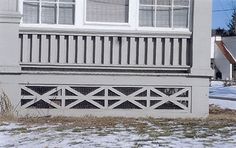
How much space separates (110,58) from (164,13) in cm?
143

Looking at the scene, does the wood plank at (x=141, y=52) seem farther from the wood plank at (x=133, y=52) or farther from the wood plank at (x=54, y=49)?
the wood plank at (x=54, y=49)

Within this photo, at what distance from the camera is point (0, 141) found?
8.09 m

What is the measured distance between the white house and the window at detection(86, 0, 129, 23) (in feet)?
0.06

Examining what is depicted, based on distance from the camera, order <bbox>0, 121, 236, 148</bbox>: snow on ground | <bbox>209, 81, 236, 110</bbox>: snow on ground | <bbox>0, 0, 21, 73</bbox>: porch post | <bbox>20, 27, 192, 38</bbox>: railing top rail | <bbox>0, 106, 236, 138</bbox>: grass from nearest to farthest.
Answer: <bbox>0, 121, 236, 148</bbox>: snow on ground, <bbox>0, 106, 236, 138</bbox>: grass, <bbox>0, 0, 21, 73</bbox>: porch post, <bbox>20, 27, 192, 38</bbox>: railing top rail, <bbox>209, 81, 236, 110</bbox>: snow on ground

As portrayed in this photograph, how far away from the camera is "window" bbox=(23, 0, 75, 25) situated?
424 inches

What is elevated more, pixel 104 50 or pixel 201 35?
pixel 201 35

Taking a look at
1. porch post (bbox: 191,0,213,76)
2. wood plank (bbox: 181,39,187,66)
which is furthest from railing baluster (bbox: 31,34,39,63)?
porch post (bbox: 191,0,213,76)

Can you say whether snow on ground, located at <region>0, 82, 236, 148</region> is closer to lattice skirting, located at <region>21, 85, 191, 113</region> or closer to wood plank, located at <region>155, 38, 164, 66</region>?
lattice skirting, located at <region>21, 85, 191, 113</region>

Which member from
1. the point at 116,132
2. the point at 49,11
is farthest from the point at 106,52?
the point at 116,132

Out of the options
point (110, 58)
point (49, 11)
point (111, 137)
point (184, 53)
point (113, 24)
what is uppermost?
point (49, 11)

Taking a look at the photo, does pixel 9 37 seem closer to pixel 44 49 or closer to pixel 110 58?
pixel 44 49

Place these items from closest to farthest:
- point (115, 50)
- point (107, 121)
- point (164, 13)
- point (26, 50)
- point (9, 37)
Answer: point (107, 121) → point (9, 37) → point (26, 50) → point (115, 50) → point (164, 13)

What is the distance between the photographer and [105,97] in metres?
10.8

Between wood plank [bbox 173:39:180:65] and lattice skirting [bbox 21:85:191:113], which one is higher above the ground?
wood plank [bbox 173:39:180:65]
